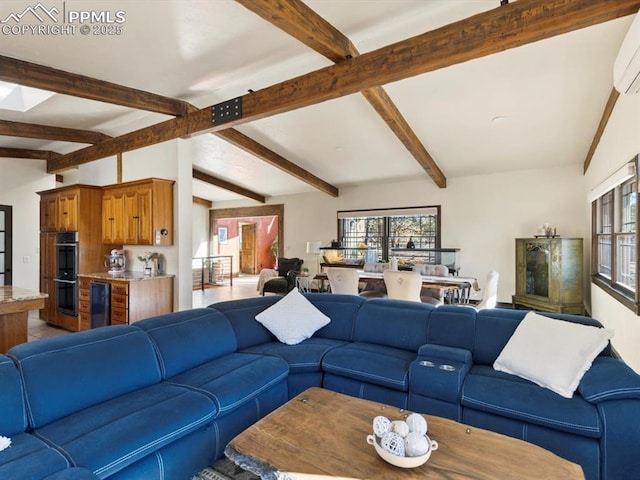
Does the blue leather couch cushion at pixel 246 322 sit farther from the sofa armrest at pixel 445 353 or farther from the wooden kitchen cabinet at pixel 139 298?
the wooden kitchen cabinet at pixel 139 298

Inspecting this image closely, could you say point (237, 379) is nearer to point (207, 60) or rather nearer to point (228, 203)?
point (207, 60)

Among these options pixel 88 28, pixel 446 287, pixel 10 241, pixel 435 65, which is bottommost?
pixel 446 287

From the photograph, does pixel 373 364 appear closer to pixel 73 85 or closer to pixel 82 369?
pixel 82 369

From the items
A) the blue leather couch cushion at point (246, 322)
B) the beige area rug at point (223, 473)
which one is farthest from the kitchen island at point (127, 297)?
the beige area rug at point (223, 473)

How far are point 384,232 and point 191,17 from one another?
613cm

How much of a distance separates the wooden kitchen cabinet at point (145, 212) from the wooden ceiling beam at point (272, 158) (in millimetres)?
1332

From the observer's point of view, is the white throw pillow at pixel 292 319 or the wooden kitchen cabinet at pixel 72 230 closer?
the white throw pillow at pixel 292 319

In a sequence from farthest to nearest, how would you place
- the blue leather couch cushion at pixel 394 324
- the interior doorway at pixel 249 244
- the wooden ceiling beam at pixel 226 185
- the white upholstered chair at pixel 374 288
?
the interior doorway at pixel 249 244, the wooden ceiling beam at pixel 226 185, the white upholstered chair at pixel 374 288, the blue leather couch cushion at pixel 394 324

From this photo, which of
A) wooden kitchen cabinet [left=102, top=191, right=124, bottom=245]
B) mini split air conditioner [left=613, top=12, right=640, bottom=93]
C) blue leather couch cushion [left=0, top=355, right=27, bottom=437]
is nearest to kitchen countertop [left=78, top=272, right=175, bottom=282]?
wooden kitchen cabinet [left=102, top=191, right=124, bottom=245]

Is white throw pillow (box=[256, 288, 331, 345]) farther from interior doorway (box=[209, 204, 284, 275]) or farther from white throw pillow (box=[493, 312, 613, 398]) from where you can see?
interior doorway (box=[209, 204, 284, 275])

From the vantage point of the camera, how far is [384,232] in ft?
26.2

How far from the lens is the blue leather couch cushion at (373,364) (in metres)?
2.31

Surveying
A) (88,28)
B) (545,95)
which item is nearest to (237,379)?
(88,28)

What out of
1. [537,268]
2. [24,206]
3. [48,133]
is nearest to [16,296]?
[48,133]
